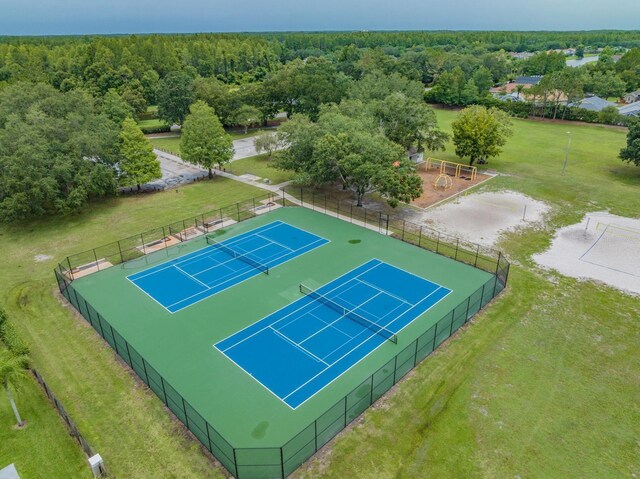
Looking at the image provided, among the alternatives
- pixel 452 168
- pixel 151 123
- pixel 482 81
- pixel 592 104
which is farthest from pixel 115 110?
pixel 592 104

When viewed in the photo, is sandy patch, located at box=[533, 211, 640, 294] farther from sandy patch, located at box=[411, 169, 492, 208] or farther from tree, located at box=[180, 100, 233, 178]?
tree, located at box=[180, 100, 233, 178]

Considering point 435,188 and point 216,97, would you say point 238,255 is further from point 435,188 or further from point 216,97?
point 216,97

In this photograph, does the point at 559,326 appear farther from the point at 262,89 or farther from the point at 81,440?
the point at 262,89

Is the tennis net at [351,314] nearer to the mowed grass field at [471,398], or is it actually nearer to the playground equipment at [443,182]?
the mowed grass field at [471,398]

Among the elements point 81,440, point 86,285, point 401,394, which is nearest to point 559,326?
point 401,394

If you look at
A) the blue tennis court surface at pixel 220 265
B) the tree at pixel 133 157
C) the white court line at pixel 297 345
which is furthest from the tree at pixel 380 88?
the white court line at pixel 297 345

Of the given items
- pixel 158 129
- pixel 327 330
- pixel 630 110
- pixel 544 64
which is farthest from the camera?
pixel 544 64
